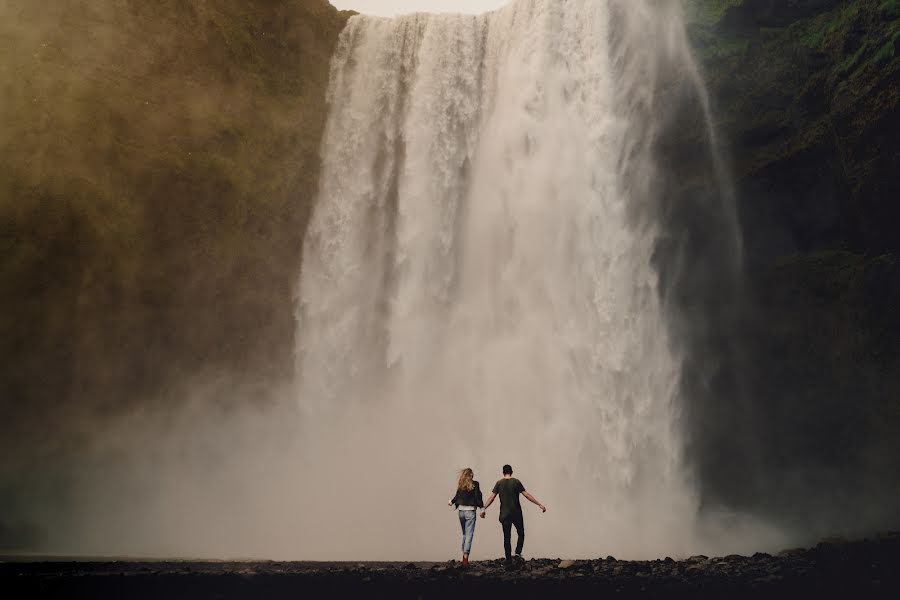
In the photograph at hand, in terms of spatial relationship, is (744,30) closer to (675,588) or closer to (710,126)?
(710,126)

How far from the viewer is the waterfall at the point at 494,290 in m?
17.0

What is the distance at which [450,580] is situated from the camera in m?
10.4

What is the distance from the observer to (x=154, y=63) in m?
22.4

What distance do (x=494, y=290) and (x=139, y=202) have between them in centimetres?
1082

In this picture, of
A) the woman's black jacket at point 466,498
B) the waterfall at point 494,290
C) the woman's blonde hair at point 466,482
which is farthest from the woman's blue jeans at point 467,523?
the waterfall at point 494,290

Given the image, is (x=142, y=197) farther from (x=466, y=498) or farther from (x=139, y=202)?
(x=466, y=498)

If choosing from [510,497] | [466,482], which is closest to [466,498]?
[466,482]

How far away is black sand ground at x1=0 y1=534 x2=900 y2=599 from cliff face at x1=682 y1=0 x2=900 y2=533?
17.2 feet

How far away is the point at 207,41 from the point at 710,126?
51.9 ft

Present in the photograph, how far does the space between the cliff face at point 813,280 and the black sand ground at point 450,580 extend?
5.25 metres

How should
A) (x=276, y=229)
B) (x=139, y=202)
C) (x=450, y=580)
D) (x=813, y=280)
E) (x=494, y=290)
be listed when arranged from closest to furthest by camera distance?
(x=450, y=580) → (x=813, y=280) → (x=494, y=290) → (x=139, y=202) → (x=276, y=229)

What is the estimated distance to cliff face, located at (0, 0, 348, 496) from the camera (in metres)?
20.1

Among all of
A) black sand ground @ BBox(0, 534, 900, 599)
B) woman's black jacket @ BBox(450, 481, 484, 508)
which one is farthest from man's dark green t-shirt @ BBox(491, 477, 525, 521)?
black sand ground @ BBox(0, 534, 900, 599)

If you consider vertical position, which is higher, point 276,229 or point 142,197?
point 142,197
